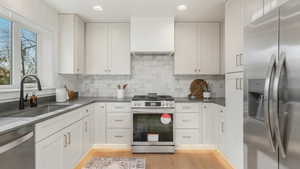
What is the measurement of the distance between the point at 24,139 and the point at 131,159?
190 cm

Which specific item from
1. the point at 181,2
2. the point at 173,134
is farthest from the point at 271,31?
the point at 173,134

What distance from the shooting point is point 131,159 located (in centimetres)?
316

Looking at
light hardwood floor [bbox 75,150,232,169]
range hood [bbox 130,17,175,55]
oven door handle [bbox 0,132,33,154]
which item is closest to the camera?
oven door handle [bbox 0,132,33,154]

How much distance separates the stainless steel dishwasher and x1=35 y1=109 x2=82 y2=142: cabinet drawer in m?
0.12

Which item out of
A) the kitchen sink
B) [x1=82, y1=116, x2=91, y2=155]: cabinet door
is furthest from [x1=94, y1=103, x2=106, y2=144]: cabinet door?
the kitchen sink

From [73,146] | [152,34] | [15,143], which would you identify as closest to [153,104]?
[152,34]

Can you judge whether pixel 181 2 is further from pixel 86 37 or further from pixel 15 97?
pixel 15 97

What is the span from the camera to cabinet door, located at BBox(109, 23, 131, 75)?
3.93 m

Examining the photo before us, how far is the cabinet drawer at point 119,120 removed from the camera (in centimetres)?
357

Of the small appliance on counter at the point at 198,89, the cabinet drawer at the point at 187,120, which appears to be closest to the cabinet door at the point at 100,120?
the cabinet drawer at the point at 187,120

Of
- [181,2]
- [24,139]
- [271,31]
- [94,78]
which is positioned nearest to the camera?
[271,31]

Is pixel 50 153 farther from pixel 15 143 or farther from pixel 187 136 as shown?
pixel 187 136

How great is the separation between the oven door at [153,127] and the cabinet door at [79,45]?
129 cm

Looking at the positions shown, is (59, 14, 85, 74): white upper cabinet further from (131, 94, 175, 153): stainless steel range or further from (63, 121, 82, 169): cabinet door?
(131, 94, 175, 153): stainless steel range
